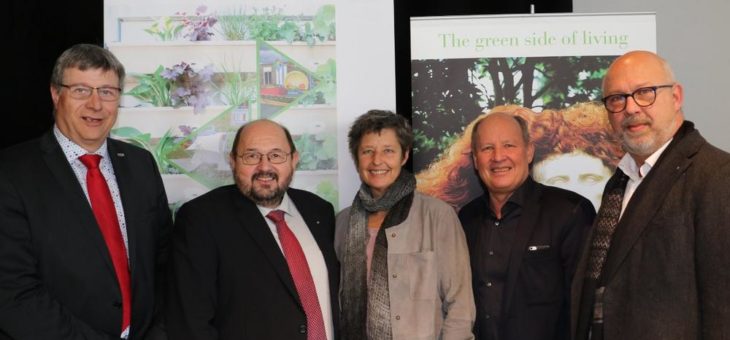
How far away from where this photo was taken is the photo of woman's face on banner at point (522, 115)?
12.7 feet

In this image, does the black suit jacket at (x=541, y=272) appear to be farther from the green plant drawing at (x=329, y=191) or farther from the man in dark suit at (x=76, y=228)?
the man in dark suit at (x=76, y=228)

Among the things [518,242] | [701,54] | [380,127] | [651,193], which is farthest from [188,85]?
[701,54]

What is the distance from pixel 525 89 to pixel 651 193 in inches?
66.6

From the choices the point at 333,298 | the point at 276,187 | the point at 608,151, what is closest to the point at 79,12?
the point at 276,187

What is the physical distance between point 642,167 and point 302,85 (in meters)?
1.99

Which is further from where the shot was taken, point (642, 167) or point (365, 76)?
point (365, 76)

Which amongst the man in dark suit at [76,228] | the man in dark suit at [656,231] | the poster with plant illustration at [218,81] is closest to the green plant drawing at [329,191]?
the poster with plant illustration at [218,81]

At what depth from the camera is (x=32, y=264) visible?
8.26 ft

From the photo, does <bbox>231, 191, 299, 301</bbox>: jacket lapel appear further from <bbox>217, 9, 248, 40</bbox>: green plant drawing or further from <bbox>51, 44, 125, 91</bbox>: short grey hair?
<bbox>217, 9, 248, 40</bbox>: green plant drawing

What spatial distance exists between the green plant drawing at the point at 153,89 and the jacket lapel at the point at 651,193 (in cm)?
250

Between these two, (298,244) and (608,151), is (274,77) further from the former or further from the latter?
(608,151)

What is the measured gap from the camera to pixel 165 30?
3.89 meters

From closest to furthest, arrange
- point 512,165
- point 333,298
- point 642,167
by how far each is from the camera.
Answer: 1. point 642,167
2. point 333,298
3. point 512,165

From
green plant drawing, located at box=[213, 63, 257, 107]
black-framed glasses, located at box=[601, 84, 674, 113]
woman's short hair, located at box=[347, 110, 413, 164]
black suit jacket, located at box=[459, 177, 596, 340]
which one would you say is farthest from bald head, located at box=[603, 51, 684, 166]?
green plant drawing, located at box=[213, 63, 257, 107]
